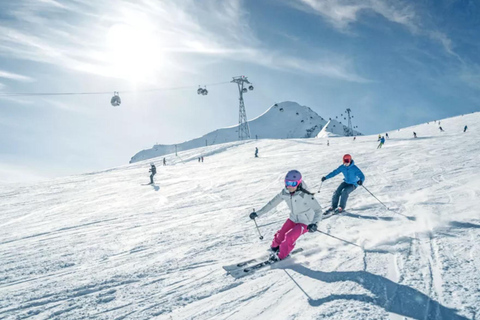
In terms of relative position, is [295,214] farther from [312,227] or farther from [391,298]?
[391,298]

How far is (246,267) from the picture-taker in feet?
15.4

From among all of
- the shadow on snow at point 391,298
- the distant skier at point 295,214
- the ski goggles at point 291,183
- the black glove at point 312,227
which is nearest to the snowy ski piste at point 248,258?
the shadow on snow at point 391,298

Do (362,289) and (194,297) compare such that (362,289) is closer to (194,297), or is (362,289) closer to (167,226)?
(194,297)

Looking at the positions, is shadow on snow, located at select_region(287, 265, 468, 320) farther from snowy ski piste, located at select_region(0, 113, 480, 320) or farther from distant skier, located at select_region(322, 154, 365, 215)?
distant skier, located at select_region(322, 154, 365, 215)

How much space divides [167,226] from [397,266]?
6061 millimetres

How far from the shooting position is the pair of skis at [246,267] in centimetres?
446

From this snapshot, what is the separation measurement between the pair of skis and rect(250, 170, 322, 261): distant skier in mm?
186

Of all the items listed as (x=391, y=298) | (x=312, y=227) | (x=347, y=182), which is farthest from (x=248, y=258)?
(x=347, y=182)

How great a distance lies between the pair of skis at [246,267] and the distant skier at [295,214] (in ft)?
0.61

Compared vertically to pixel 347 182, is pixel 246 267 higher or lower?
lower

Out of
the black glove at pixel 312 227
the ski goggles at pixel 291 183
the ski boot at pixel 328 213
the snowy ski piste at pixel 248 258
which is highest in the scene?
the ski goggles at pixel 291 183

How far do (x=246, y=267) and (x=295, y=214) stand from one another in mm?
1330

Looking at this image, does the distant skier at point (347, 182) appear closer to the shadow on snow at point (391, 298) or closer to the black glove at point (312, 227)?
the black glove at point (312, 227)

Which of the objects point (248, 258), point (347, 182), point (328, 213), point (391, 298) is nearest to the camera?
point (391, 298)
